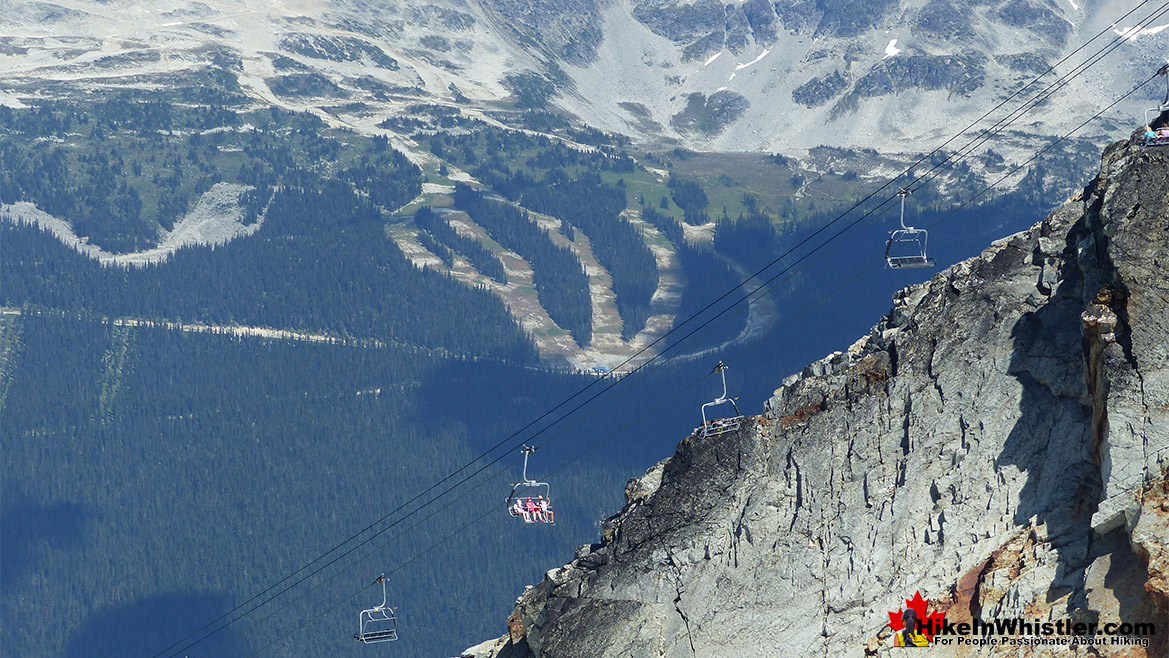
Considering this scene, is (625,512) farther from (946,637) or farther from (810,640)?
→ (946,637)

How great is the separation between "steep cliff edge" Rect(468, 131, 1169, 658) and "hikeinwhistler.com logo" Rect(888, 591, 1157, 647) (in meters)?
0.40

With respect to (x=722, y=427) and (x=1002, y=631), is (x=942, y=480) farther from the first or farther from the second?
(x=722, y=427)

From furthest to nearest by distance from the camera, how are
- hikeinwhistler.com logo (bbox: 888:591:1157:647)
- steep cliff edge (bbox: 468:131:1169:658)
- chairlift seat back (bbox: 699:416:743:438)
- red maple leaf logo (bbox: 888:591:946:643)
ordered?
chairlift seat back (bbox: 699:416:743:438) < red maple leaf logo (bbox: 888:591:946:643) < steep cliff edge (bbox: 468:131:1169:658) < hikeinwhistler.com logo (bbox: 888:591:1157:647)

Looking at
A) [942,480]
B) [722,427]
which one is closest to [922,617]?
[942,480]

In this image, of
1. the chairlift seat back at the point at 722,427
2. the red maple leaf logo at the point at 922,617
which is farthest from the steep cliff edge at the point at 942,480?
the chairlift seat back at the point at 722,427

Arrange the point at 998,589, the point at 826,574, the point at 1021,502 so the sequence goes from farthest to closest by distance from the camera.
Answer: the point at 826,574, the point at 1021,502, the point at 998,589

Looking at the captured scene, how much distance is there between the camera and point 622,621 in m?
75.5

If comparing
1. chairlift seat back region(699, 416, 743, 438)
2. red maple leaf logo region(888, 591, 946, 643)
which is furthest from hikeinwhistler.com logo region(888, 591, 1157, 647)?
chairlift seat back region(699, 416, 743, 438)

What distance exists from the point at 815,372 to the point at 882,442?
329 inches

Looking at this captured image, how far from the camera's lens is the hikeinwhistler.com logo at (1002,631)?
186ft

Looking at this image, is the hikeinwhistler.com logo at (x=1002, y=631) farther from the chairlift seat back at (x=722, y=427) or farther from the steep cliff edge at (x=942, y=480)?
the chairlift seat back at (x=722, y=427)

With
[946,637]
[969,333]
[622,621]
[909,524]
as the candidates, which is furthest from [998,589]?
[622,621]

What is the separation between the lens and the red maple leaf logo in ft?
212

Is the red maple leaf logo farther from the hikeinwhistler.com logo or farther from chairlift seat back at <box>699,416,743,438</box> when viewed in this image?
chairlift seat back at <box>699,416,743,438</box>
